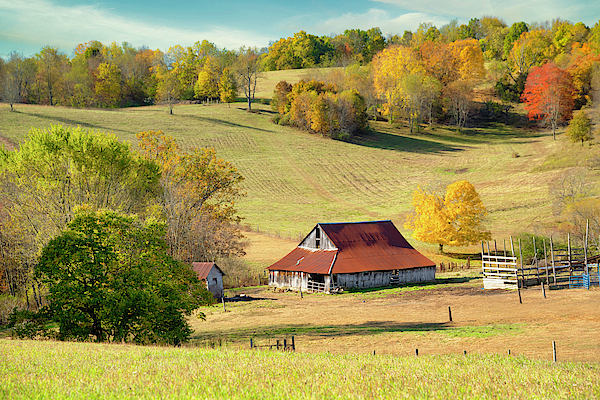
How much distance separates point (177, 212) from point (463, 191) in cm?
3399

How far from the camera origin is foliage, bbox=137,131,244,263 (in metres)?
47.7

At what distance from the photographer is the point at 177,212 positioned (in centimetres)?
4703

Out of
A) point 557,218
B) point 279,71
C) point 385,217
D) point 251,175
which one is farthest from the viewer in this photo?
point 279,71

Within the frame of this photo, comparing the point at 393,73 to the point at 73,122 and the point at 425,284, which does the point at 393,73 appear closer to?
the point at 73,122

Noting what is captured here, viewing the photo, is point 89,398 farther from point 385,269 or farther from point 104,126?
point 104,126

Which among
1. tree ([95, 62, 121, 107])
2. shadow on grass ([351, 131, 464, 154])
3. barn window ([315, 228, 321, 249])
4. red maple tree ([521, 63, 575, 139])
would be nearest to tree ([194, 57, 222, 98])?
tree ([95, 62, 121, 107])

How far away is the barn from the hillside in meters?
11.2

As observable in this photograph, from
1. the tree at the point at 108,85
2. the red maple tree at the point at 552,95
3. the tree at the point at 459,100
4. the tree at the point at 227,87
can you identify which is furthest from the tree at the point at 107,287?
the tree at the point at 108,85

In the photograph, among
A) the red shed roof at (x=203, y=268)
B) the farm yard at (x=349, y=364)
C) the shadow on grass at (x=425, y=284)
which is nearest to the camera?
the farm yard at (x=349, y=364)

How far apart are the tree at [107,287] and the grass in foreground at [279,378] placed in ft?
26.2

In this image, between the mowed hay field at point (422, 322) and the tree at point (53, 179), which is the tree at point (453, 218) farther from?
the tree at point (53, 179)

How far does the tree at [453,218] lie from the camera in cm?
5706

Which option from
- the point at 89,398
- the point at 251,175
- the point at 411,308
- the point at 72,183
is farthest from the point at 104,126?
the point at 89,398

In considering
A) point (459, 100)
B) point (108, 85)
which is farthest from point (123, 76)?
point (459, 100)
